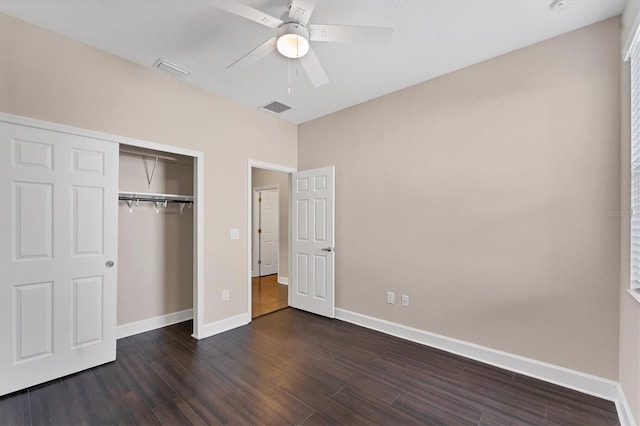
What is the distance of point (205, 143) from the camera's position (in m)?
3.41

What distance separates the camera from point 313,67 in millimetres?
2139

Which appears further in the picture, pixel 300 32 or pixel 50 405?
pixel 50 405

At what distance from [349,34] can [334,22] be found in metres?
0.56

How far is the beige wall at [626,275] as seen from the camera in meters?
1.78

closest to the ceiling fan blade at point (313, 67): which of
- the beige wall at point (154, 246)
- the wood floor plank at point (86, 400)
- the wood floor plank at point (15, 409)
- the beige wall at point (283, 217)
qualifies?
the beige wall at point (154, 246)

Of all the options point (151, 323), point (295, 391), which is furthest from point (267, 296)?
point (295, 391)

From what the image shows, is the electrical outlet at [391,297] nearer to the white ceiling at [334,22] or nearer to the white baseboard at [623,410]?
the white baseboard at [623,410]

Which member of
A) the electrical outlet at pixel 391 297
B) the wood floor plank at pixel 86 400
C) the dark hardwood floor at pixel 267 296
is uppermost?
the electrical outlet at pixel 391 297

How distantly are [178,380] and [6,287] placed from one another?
4.94ft

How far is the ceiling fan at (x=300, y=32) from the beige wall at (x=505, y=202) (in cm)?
160

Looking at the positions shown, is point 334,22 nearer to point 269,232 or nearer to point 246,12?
point 246,12

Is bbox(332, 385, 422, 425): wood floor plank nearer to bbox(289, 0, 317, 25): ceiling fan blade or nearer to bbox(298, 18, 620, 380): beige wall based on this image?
bbox(298, 18, 620, 380): beige wall

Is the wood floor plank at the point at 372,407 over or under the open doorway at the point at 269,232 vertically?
under

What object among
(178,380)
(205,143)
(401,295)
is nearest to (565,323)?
(401,295)
